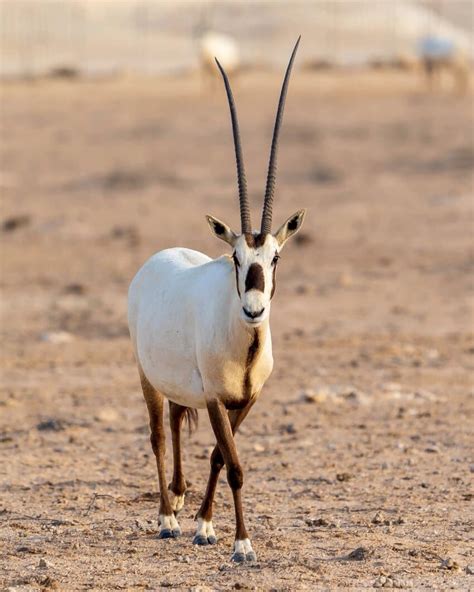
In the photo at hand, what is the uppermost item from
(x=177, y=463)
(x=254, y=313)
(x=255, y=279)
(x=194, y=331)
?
(x=255, y=279)

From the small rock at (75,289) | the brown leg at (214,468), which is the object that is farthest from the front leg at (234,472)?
the small rock at (75,289)

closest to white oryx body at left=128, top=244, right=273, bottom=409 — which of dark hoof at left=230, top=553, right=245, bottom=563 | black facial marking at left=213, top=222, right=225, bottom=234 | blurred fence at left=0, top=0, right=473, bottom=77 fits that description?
black facial marking at left=213, top=222, right=225, bottom=234

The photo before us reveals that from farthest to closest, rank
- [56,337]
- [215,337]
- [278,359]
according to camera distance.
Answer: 1. [56,337]
2. [278,359]
3. [215,337]

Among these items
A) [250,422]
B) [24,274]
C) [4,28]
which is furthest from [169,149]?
[4,28]

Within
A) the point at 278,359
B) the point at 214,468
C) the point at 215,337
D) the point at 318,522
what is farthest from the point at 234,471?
the point at 278,359

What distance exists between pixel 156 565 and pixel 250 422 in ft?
10.0

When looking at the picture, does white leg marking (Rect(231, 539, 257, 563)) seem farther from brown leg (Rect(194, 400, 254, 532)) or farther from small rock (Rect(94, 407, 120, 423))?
small rock (Rect(94, 407, 120, 423))

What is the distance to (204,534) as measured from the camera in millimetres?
6605

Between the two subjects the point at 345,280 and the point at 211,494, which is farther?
the point at 345,280

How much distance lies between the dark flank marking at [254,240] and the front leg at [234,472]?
745mm

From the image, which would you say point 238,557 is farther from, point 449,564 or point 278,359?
point 278,359

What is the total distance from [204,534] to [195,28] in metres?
55.9

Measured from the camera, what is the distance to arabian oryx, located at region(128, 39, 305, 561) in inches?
241

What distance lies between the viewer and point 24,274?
15.3 meters
